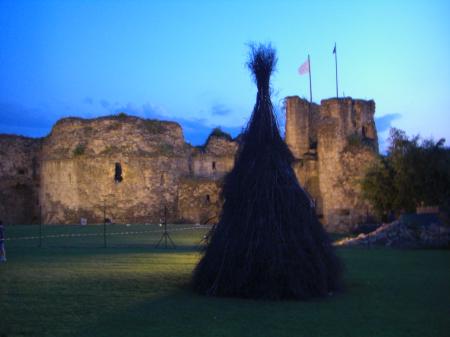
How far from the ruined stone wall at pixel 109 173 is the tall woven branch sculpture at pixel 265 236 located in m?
27.2

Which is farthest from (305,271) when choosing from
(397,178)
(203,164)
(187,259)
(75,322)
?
(203,164)

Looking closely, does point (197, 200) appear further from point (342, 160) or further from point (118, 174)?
point (342, 160)

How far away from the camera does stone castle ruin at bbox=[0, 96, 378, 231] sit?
1257 inches

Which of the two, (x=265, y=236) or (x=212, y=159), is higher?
(x=212, y=159)

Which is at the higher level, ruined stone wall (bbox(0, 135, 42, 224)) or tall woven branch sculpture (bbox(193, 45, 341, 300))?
ruined stone wall (bbox(0, 135, 42, 224))

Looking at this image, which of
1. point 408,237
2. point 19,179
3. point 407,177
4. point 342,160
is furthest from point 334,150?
point 19,179

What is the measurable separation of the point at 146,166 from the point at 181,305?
29.1 m

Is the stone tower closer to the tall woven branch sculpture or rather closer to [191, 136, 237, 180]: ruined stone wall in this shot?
[191, 136, 237, 180]: ruined stone wall

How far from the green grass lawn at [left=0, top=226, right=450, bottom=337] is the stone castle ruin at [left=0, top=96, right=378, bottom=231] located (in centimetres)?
1861

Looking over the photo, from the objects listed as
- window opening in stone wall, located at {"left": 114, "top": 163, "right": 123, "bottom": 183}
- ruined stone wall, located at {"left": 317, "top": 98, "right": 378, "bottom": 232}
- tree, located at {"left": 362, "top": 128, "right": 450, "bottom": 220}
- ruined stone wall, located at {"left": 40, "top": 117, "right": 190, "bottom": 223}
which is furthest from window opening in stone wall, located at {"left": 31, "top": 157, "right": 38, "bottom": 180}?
tree, located at {"left": 362, "top": 128, "right": 450, "bottom": 220}

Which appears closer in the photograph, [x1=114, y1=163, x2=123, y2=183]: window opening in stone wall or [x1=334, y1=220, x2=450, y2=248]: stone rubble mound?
[x1=334, y1=220, x2=450, y2=248]: stone rubble mound

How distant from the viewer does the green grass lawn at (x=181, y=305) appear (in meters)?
6.48

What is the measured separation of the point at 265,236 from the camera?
8.42m

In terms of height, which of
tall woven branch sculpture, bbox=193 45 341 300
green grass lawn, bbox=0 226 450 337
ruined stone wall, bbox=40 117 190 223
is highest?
ruined stone wall, bbox=40 117 190 223
